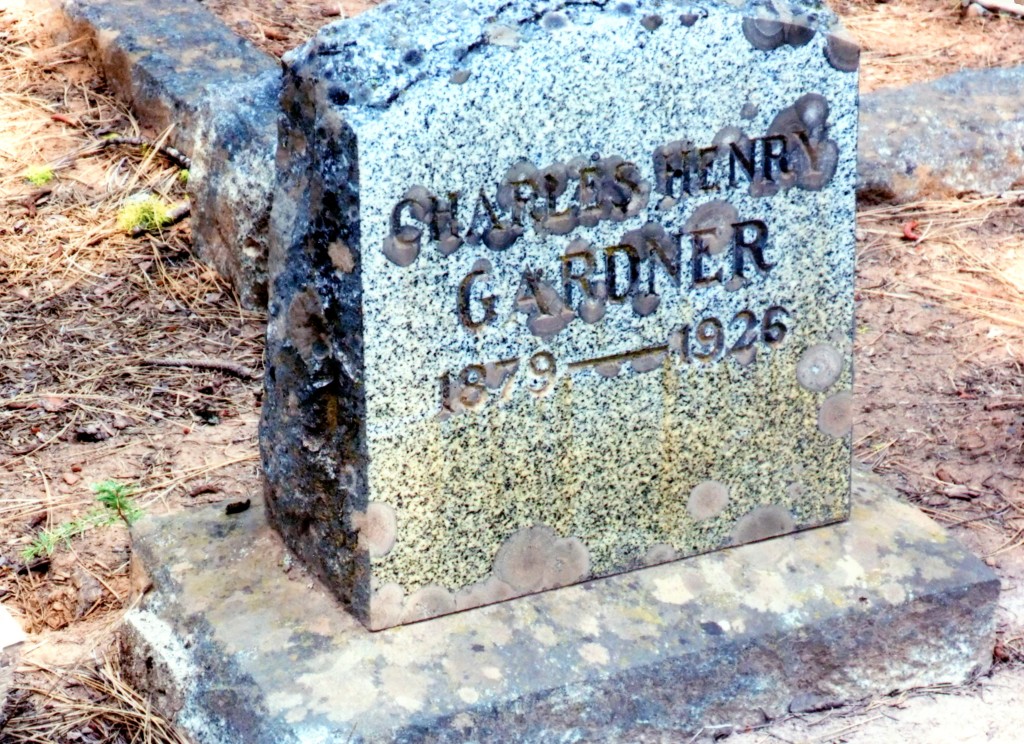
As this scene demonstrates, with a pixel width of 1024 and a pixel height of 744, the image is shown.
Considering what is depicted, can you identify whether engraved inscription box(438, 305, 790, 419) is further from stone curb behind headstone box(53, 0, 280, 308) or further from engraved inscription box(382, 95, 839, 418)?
stone curb behind headstone box(53, 0, 280, 308)

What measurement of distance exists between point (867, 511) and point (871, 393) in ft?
3.25

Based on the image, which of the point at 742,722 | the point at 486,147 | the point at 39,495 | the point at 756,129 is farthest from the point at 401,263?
the point at 39,495

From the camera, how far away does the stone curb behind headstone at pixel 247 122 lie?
4.51 meters

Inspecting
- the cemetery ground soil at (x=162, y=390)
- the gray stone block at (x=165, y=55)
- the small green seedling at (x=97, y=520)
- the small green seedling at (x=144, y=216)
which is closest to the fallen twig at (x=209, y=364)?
the cemetery ground soil at (x=162, y=390)

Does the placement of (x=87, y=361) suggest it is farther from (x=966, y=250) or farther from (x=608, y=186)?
(x=966, y=250)

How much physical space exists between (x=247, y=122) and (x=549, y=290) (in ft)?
6.93

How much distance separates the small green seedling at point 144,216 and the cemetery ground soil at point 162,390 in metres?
0.02

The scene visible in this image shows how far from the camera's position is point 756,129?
279cm

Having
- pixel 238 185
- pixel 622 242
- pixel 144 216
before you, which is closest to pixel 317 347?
pixel 622 242

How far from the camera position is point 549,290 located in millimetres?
2730

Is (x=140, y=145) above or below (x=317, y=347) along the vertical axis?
below

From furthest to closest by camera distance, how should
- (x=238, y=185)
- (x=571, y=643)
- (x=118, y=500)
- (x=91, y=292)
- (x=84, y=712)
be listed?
(x=91, y=292), (x=238, y=185), (x=118, y=500), (x=84, y=712), (x=571, y=643)

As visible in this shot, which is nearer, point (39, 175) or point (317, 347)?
point (317, 347)

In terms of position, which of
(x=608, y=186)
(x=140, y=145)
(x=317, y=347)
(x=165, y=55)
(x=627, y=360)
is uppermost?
(x=608, y=186)
